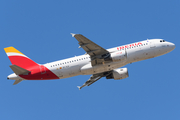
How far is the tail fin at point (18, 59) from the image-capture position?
2029 inches

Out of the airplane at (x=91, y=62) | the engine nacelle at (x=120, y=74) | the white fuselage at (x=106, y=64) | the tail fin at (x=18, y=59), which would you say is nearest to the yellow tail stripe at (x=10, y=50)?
the tail fin at (x=18, y=59)

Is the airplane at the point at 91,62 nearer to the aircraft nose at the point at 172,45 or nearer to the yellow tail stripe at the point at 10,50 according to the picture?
the aircraft nose at the point at 172,45

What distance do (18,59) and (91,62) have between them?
13.9 meters

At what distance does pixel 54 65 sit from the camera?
5047cm

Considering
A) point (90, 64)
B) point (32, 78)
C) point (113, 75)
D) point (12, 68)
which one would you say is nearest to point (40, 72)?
point (32, 78)

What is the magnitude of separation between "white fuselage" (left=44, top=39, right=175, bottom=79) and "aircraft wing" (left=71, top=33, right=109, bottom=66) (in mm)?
1107

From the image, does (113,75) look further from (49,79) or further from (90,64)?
(49,79)

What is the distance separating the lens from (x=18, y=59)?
52000 mm

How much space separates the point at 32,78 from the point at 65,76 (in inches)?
234

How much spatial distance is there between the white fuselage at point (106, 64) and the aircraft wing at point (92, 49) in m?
1.11

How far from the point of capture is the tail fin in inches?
2029

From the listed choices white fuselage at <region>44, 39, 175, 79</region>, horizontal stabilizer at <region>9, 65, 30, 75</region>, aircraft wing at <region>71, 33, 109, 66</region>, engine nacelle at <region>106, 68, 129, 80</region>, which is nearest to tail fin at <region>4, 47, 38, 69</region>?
horizontal stabilizer at <region>9, 65, 30, 75</region>

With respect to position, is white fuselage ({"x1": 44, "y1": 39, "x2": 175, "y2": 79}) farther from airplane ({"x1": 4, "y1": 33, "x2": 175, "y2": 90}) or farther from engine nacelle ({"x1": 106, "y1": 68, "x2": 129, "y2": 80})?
engine nacelle ({"x1": 106, "y1": 68, "x2": 129, "y2": 80})

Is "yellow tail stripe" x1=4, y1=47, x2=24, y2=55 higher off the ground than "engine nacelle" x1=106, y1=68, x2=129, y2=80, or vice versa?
"yellow tail stripe" x1=4, y1=47, x2=24, y2=55
